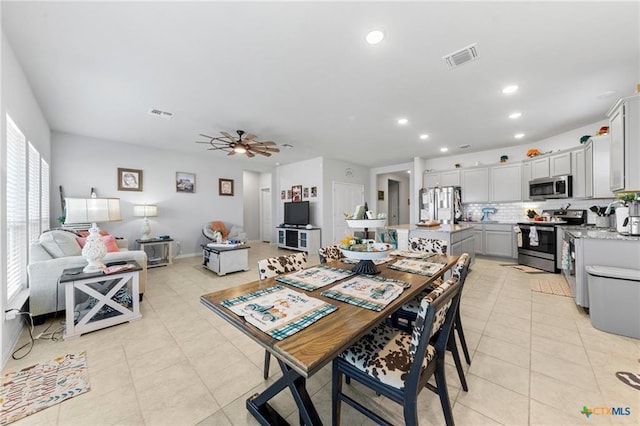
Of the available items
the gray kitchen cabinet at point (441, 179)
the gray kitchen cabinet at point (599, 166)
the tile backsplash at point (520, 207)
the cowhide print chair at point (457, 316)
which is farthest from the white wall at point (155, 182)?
the gray kitchen cabinet at point (599, 166)

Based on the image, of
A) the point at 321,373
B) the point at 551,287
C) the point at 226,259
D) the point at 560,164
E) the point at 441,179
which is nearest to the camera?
the point at 321,373

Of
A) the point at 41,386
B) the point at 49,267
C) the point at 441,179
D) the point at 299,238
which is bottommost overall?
the point at 41,386

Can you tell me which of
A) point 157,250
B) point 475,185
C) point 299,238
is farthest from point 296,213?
point 475,185

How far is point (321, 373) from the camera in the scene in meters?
1.81

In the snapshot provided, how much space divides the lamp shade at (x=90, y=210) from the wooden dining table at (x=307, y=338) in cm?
390

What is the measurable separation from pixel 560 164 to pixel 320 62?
519 cm

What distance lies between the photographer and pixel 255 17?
5.98 feet

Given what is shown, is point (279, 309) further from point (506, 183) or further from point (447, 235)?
point (506, 183)

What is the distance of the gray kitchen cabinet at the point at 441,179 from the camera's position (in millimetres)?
6280

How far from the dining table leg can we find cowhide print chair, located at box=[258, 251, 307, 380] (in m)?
0.25

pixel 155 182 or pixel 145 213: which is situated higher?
pixel 155 182

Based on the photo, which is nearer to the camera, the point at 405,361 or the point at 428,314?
the point at 428,314

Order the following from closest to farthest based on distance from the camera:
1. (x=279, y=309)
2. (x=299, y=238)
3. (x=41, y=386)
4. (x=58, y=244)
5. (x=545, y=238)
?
1. (x=279, y=309)
2. (x=41, y=386)
3. (x=58, y=244)
4. (x=545, y=238)
5. (x=299, y=238)

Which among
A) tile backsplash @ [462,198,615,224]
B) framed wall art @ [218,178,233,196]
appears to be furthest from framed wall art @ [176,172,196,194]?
tile backsplash @ [462,198,615,224]
